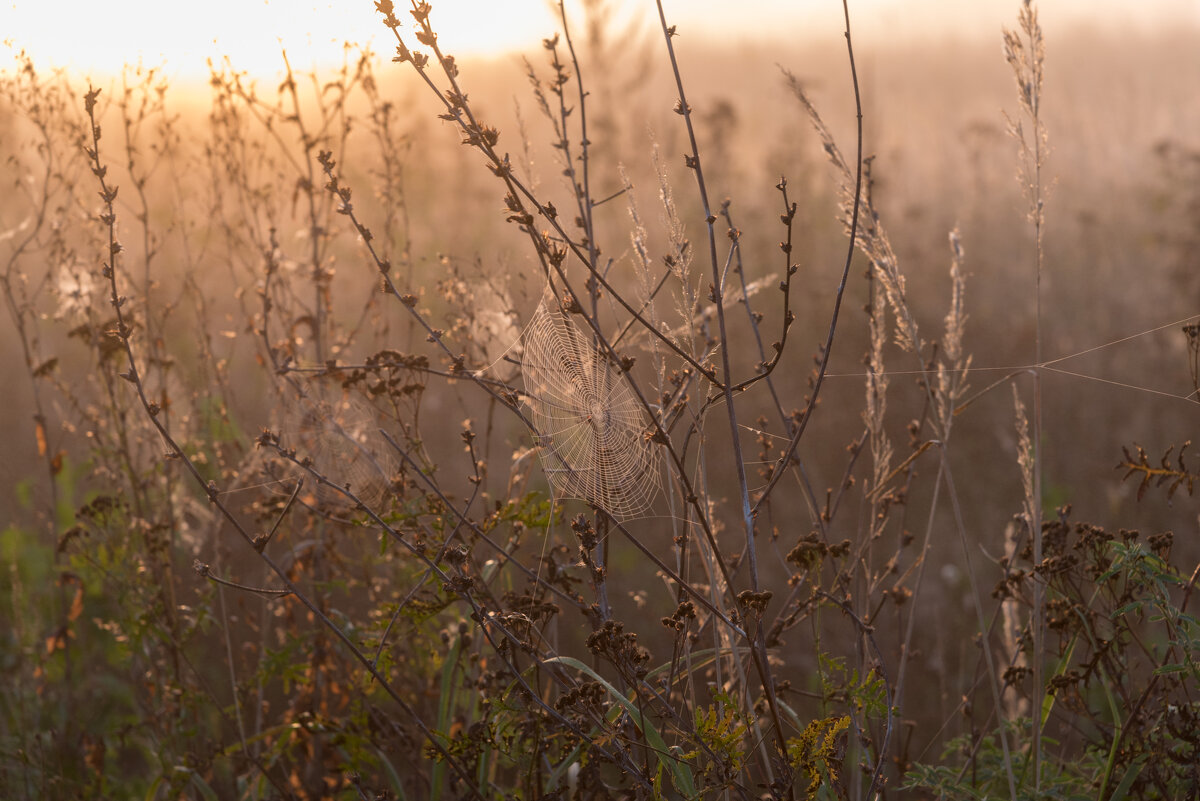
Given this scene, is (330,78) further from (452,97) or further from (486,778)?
(486,778)

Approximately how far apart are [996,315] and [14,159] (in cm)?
558

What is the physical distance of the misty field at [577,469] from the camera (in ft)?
6.17

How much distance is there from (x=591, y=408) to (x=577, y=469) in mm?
502

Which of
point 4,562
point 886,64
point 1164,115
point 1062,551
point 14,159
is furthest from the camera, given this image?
point 886,64

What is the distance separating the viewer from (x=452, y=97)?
5.06 ft

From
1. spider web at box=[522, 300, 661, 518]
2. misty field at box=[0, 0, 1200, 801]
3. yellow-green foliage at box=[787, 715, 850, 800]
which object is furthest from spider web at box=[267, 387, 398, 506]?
yellow-green foliage at box=[787, 715, 850, 800]

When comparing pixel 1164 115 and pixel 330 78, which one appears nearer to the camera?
pixel 330 78

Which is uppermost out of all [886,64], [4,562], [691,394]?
[886,64]

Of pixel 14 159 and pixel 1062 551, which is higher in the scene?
pixel 14 159

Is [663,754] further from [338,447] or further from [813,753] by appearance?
[338,447]

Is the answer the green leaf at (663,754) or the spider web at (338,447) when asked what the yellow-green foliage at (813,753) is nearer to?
the green leaf at (663,754)

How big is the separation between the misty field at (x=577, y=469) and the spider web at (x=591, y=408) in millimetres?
14

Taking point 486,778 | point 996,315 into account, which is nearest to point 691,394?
point 486,778

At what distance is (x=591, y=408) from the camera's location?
7.95ft
